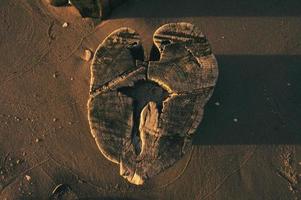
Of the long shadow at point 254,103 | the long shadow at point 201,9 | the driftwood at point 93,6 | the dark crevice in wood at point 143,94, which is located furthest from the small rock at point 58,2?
the long shadow at point 254,103

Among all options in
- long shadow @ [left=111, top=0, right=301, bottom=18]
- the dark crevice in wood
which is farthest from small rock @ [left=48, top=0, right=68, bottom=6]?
the dark crevice in wood

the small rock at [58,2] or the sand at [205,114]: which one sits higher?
the small rock at [58,2]

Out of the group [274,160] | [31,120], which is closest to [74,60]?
[31,120]

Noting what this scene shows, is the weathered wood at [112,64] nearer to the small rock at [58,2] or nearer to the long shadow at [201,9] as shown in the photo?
the long shadow at [201,9]

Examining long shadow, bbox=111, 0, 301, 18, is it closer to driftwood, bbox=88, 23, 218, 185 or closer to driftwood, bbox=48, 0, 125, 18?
driftwood, bbox=48, 0, 125, 18

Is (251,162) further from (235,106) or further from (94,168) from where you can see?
(94,168)

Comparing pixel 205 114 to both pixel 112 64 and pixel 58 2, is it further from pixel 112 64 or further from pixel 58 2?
pixel 58 2
